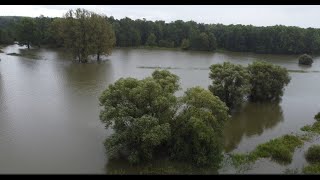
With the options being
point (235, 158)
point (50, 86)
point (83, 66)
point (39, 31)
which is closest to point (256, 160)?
point (235, 158)

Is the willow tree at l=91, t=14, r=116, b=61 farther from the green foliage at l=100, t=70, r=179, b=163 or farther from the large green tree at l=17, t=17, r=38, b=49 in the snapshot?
the green foliage at l=100, t=70, r=179, b=163

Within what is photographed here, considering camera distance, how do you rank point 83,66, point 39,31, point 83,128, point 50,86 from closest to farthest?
1. point 83,128
2. point 50,86
3. point 83,66
4. point 39,31

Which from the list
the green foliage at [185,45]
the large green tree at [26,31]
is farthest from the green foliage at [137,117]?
the green foliage at [185,45]

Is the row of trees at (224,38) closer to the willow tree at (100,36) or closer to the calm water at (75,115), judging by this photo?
the willow tree at (100,36)

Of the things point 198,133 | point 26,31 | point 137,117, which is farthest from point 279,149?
point 26,31

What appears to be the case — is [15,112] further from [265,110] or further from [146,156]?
[265,110]

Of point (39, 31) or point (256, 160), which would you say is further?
point (39, 31)

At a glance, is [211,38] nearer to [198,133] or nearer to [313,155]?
[313,155]
